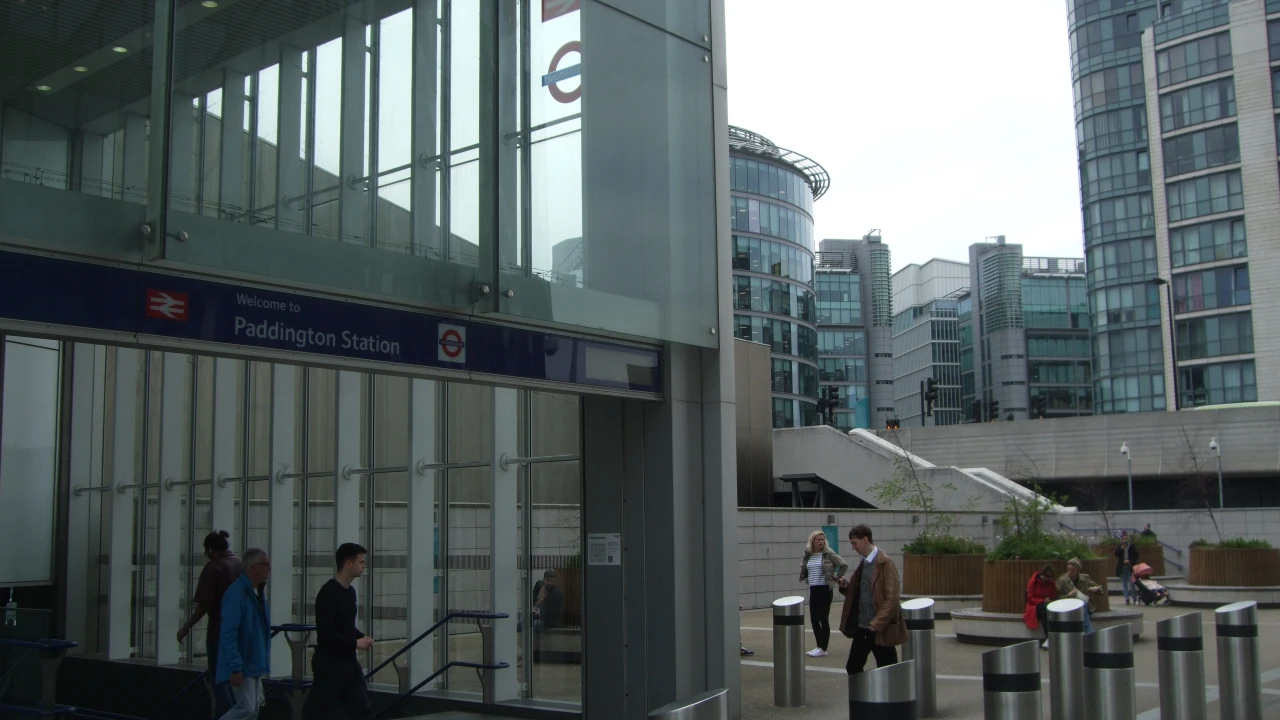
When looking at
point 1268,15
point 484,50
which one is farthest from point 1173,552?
point 1268,15

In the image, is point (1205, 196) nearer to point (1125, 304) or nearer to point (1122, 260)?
point (1122, 260)

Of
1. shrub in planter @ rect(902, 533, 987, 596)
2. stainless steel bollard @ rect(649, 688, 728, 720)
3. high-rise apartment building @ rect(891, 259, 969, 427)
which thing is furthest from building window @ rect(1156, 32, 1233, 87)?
stainless steel bollard @ rect(649, 688, 728, 720)

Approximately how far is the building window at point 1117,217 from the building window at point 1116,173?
2.79 ft

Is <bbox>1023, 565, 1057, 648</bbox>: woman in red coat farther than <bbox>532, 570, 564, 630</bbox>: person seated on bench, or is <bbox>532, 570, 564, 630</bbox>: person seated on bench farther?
<bbox>1023, 565, 1057, 648</bbox>: woman in red coat

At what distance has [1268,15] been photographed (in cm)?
7219

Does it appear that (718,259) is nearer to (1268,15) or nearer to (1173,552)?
(1173,552)

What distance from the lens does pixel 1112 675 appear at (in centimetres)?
847

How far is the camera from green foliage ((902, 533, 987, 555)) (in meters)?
20.8

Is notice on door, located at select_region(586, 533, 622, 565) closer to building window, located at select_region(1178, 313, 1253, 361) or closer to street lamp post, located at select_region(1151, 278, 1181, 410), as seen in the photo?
street lamp post, located at select_region(1151, 278, 1181, 410)

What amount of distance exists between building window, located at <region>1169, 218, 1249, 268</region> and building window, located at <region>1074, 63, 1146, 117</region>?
1533 cm

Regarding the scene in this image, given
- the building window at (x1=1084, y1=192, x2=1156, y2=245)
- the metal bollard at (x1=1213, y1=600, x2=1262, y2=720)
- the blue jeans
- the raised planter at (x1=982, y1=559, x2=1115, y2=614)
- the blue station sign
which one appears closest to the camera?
the blue station sign

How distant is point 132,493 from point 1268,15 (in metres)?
74.6

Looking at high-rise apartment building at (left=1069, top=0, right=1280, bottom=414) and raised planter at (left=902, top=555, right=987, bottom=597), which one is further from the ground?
high-rise apartment building at (left=1069, top=0, right=1280, bottom=414)

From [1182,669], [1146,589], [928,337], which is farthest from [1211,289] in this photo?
[1182,669]
